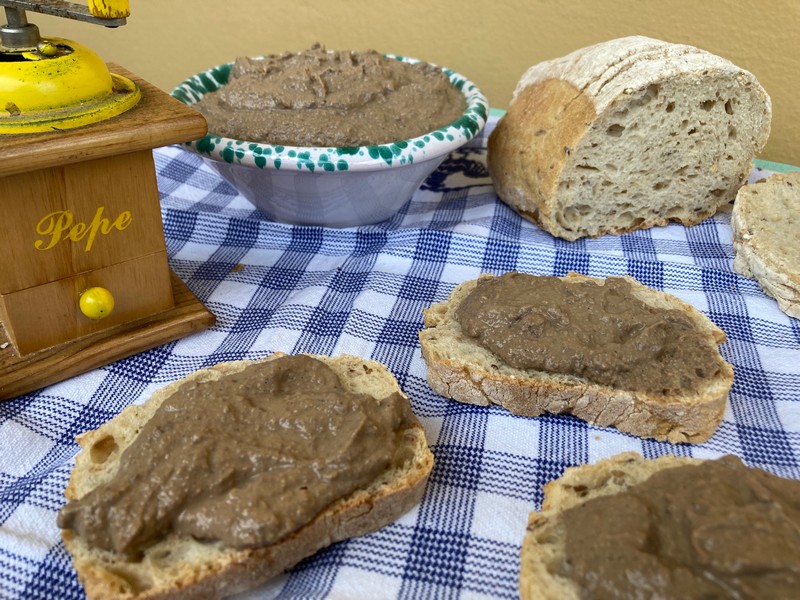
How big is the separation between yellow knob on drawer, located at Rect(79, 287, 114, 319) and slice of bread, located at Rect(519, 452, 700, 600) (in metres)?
1.46

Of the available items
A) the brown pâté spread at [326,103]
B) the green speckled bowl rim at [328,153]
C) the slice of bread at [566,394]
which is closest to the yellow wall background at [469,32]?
the brown pâté spread at [326,103]

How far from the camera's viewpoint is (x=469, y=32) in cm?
455

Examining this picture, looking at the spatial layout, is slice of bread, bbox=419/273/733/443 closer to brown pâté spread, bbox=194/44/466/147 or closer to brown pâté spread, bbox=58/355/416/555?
brown pâté spread, bbox=58/355/416/555

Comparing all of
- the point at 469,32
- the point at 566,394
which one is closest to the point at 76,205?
the point at 566,394

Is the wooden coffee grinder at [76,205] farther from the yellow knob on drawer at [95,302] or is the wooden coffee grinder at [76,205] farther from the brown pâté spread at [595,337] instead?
the brown pâté spread at [595,337]

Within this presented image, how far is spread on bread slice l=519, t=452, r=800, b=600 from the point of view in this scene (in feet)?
4.34

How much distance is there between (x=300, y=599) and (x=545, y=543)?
1.90 feet

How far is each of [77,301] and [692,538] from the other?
6.17 feet

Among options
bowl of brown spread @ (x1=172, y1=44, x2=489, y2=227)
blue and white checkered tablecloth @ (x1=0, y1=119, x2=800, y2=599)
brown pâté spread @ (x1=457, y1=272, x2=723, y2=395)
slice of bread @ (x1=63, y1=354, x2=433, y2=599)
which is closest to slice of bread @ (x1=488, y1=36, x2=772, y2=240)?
blue and white checkered tablecloth @ (x1=0, y1=119, x2=800, y2=599)

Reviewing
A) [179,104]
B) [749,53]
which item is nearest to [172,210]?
[179,104]

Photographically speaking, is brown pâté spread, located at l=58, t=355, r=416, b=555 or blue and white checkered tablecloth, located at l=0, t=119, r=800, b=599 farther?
blue and white checkered tablecloth, located at l=0, t=119, r=800, b=599

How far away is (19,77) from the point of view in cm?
187

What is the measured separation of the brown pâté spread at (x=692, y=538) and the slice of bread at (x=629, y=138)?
1.67 m

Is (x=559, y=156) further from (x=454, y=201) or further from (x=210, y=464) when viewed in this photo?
(x=210, y=464)
